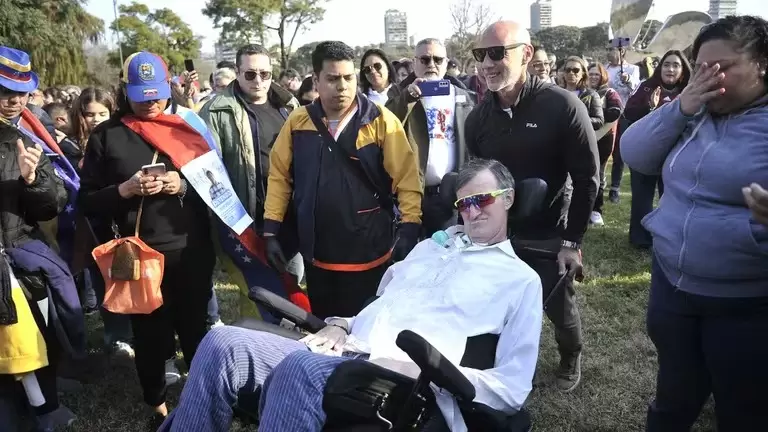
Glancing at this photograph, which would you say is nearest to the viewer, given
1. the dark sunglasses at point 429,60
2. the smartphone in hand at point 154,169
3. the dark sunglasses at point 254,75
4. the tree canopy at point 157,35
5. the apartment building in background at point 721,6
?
the smartphone in hand at point 154,169

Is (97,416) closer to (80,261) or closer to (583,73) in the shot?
(80,261)

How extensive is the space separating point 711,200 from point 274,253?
87.6 inches

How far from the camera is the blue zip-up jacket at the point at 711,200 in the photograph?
1819mm

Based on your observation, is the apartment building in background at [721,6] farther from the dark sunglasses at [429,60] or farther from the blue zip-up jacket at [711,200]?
the blue zip-up jacket at [711,200]

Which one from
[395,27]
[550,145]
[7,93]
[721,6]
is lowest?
[550,145]

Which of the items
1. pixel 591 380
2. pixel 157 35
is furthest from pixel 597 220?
pixel 157 35

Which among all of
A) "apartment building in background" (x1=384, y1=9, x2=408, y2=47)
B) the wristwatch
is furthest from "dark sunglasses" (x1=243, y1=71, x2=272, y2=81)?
"apartment building in background" (x1=384, y1=9, x2=408, y2=47)

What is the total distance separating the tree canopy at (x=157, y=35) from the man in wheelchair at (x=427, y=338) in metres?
37.0

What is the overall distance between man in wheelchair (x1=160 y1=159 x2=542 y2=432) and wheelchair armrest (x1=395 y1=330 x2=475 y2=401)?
1cm

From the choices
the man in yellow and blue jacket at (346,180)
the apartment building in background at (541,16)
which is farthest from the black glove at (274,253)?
the apartment building in background at (541,16)

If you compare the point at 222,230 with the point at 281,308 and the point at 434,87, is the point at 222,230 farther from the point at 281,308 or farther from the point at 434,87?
the point at 434,87

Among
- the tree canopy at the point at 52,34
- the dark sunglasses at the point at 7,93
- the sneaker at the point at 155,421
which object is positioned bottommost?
the sneaker at the point at 155,421

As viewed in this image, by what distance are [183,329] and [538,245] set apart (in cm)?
213

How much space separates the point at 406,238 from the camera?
3.04 meters
